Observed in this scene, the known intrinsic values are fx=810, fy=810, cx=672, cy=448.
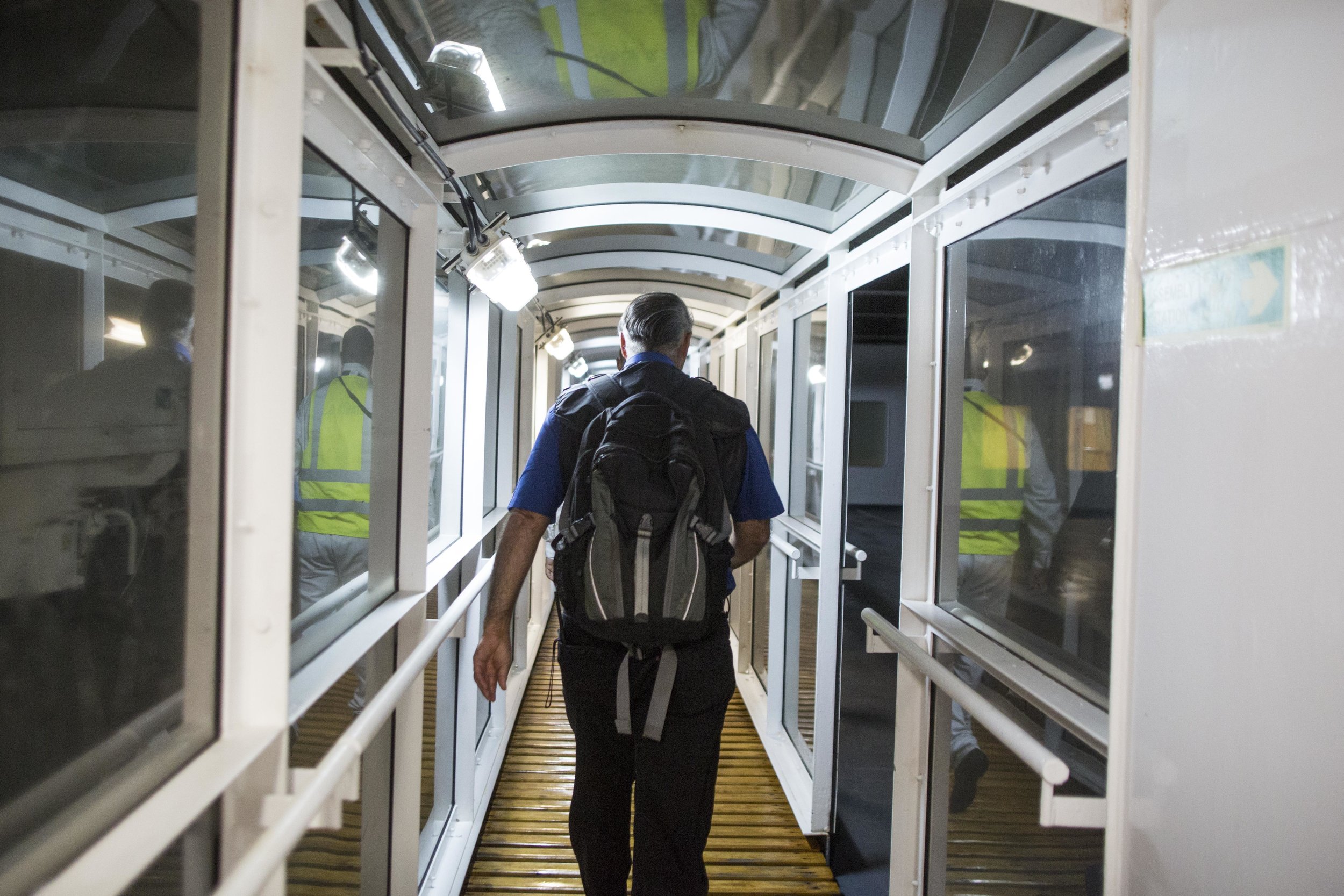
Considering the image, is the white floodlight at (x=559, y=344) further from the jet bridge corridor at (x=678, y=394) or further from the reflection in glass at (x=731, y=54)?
the reflection in glass at (x=731, y=54)

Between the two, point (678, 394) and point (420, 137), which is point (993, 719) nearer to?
point (678, 394)

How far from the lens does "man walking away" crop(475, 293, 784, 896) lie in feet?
6.38

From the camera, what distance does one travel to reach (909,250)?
7.50ft

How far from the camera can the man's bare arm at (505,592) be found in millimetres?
2100

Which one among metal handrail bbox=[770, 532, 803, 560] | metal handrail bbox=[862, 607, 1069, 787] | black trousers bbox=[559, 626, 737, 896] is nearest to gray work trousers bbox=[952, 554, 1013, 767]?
metal handrail bbox=[862, 607, 1069, 787]

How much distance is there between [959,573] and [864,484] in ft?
33.9

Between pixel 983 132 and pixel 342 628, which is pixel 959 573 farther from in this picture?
pixel 342 628

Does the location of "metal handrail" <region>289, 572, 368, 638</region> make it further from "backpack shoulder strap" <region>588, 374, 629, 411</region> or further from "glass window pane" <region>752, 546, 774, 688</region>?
"glass window pane" <region>752, 546, 774, 688</region>

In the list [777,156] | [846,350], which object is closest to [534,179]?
[777,156]

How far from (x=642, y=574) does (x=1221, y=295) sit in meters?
1.29

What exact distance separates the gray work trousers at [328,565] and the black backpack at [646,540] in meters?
0.47

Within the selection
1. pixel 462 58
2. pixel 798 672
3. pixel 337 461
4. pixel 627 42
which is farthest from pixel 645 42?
pixel 798 672

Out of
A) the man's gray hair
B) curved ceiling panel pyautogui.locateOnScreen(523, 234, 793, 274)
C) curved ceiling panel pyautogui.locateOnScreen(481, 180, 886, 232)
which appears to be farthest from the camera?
curved ceiling panel pyautogui.locateOnScreen(523, 234, 793, 274)

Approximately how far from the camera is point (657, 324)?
2.25 m
